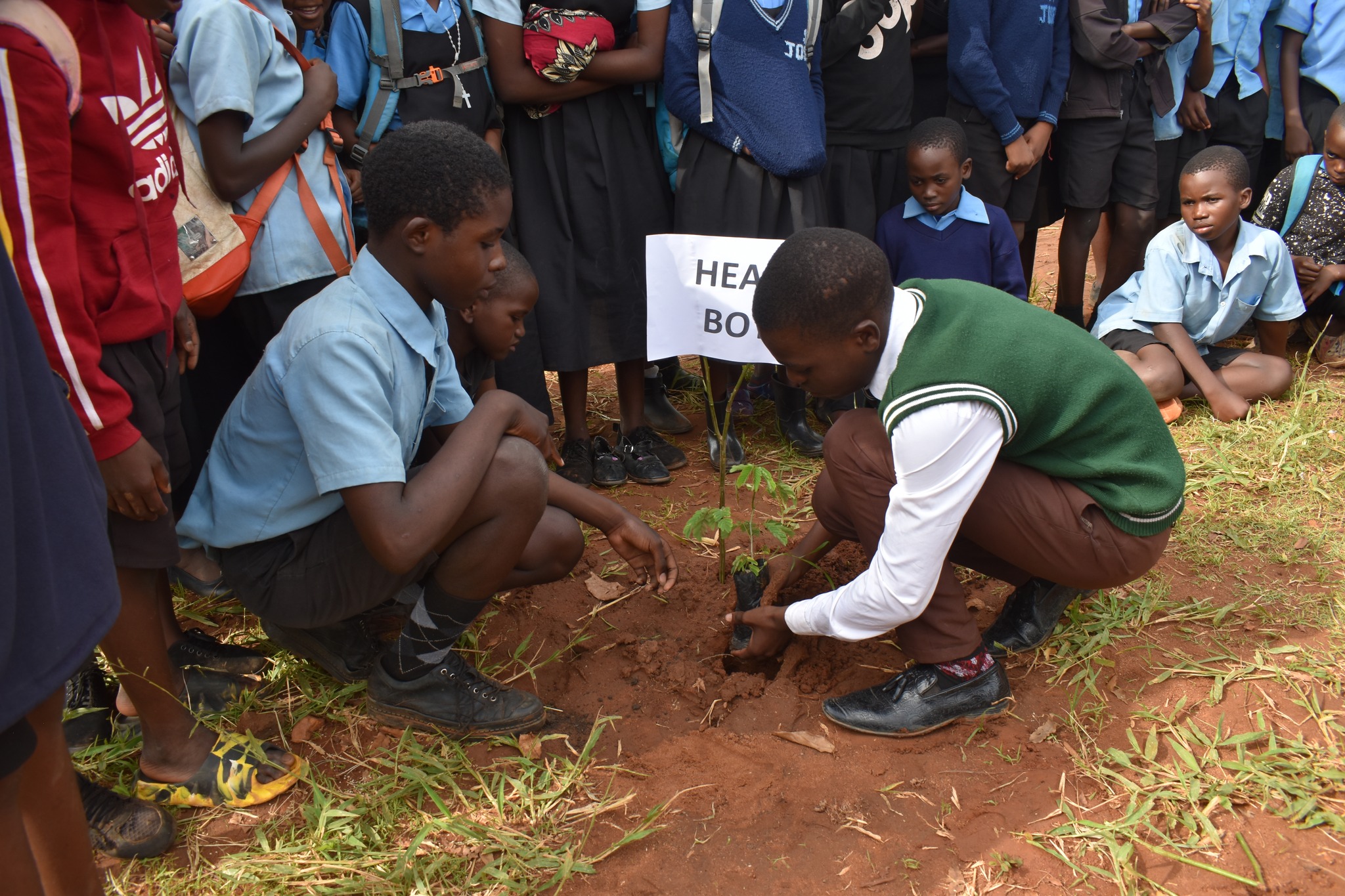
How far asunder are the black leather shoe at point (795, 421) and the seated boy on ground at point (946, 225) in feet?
2.26

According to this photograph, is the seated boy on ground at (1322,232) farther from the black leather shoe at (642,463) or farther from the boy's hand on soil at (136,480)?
the boy's hand on soil at (136,480)

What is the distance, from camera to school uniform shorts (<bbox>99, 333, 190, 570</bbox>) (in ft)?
6.46

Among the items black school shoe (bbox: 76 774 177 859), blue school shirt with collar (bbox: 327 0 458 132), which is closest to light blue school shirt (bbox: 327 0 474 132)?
blue school shirt with collar (bbox: 327 0 458 132)

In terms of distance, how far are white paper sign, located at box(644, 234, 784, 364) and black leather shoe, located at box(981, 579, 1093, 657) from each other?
1099 mm

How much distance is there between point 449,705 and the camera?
238cm

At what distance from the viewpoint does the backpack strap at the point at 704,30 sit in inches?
133

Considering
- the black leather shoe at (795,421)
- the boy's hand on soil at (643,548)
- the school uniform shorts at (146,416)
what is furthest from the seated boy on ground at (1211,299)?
the school uniform shorts at (146,416)

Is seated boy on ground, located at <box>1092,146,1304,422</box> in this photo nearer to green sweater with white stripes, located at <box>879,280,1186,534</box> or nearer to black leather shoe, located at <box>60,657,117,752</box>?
green sweater with white stripes, located at <box>879,280,1186,534</box>

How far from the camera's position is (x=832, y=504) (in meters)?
2.60

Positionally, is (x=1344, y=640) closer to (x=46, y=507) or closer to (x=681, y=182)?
(x=681, y=182)

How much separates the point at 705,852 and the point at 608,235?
7.69 ft

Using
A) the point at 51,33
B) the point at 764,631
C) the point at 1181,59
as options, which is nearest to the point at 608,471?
the point at 764,631

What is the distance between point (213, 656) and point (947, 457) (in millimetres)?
2028

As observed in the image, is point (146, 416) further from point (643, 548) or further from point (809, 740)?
point (809, 740)
